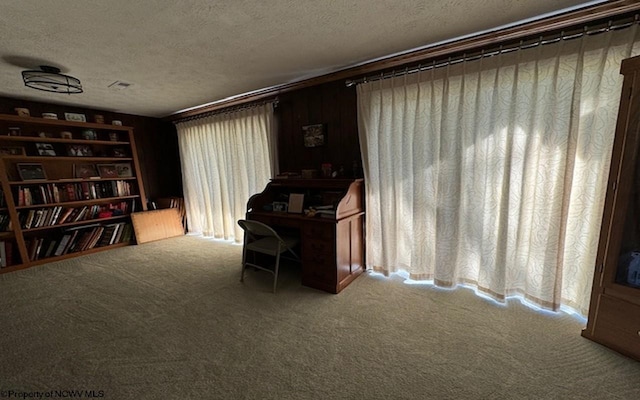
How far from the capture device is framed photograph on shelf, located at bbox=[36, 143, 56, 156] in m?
3.40

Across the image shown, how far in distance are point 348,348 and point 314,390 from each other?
0.38 meters

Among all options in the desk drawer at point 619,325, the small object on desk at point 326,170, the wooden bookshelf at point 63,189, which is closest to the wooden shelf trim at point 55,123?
the wooden bookshelf at point 63,189

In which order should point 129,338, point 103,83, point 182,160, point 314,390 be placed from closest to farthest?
point 314,390 < point 129,338 < point 103,83 < point 182,160

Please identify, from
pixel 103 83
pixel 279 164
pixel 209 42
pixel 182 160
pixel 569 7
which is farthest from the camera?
pixel 182 160

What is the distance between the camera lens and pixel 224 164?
388 centimetres

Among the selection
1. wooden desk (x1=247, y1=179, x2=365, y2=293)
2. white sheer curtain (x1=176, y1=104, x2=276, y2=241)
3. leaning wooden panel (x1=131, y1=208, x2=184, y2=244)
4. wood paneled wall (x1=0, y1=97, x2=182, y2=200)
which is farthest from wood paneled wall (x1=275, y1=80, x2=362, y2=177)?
wood paneled wall (x1=0, y1=97, x2=182, y2=200)

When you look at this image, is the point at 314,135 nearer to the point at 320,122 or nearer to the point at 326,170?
the point at 320,122

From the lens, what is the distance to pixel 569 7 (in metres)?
1.65

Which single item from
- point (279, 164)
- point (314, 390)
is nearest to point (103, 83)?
point (279, 164)

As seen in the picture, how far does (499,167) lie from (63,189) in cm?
537

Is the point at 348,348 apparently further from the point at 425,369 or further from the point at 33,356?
the point at 33,356

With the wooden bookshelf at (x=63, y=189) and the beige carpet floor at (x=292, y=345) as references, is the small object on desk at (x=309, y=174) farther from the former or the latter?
the wooden bookshelf at (x=63, y=189)

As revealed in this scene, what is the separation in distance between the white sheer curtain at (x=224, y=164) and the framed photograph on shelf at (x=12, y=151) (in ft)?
6.10

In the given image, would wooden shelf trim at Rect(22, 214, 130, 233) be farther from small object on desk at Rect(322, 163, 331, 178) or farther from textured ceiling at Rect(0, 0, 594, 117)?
small object on desk at Rect(322, 163, 331, 178)
